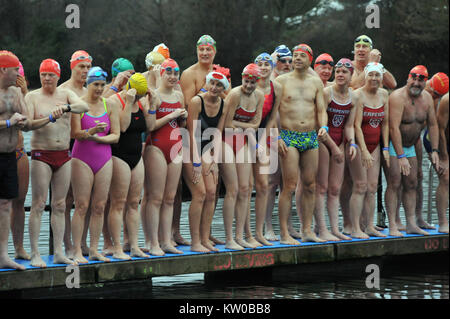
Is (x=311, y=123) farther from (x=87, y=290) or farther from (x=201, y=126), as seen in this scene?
(x=87, y=290)

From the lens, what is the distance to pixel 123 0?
132 feet

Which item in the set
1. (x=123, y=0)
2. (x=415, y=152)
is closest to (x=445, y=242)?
(x=415, y=152)

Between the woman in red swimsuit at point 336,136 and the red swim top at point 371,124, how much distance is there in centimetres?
24

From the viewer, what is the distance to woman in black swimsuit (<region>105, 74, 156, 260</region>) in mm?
9773

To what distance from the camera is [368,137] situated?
11.8 metres

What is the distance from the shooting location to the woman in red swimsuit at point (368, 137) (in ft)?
38.2

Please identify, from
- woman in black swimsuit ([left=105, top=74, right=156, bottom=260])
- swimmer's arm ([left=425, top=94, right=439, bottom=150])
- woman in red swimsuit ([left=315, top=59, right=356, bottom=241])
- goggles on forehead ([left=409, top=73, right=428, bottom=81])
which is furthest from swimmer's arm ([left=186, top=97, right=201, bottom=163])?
swimmer's arm ([left=425, top=94, right=439, bottom=150])

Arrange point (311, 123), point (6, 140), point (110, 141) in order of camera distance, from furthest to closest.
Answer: point (311, 123) → point (110, 141) → point (6, 140)

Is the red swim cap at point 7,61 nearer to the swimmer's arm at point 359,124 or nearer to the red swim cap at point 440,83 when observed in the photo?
the swimmer's arm at point 359,124

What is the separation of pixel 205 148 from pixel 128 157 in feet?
3.37

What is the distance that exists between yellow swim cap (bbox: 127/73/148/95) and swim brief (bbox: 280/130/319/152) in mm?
2184

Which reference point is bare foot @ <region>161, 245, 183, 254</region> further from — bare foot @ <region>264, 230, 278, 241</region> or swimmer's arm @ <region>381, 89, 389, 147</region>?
swimmer's arm @ <region>381, 89, 389, 147</region>
